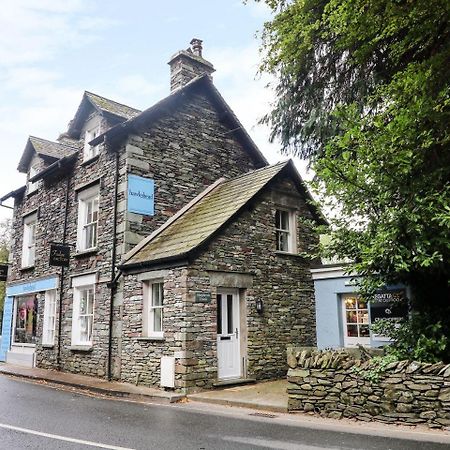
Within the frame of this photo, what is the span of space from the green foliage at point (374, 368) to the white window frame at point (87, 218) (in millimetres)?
9744

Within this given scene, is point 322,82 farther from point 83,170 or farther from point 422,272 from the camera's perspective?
point 83,170

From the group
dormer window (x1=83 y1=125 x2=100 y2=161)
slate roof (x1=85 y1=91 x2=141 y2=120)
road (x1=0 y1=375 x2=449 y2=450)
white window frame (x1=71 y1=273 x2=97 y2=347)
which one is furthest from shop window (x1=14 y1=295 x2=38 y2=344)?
road (x1=0 y1=375 x2=449 y2=450)

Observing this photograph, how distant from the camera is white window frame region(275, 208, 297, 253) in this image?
14742mm

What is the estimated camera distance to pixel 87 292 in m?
15.1

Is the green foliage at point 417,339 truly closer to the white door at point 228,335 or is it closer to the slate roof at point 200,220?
the white door at point 228,335

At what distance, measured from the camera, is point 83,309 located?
49.7 feet

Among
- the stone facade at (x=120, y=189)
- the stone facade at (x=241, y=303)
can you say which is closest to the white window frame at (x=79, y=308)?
the stone facade at (x=120, y=189)

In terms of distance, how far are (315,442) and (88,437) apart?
325 cm

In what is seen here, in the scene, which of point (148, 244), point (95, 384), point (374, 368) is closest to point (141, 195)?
point (148, 244)

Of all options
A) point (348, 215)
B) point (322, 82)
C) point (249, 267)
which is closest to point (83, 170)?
point (249, 267)

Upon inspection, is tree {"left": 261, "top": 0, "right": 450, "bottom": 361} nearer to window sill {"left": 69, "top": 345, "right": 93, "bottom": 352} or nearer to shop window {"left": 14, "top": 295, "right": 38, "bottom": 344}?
window sill {"left": 69, "top": 345, "right": 93, "bottom": 352}

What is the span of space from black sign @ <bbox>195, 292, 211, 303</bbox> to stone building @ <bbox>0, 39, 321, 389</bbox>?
1.6 inches

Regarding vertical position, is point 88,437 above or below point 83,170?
below

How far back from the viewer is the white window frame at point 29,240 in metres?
19.1
